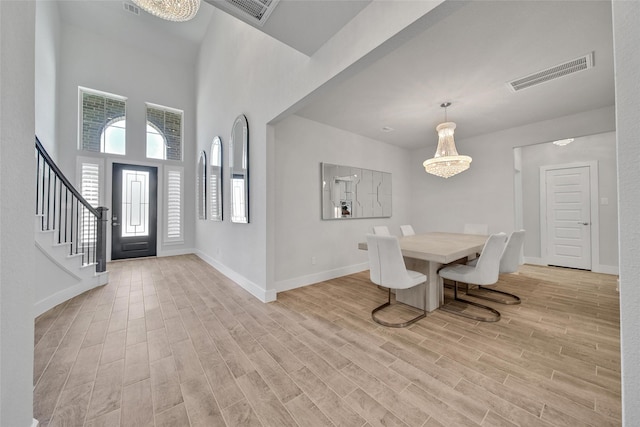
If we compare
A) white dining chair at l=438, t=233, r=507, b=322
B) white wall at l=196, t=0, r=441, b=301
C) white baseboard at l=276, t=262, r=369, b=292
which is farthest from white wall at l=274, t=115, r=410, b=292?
white dining chair at l=438, t=233, r=507, b=322

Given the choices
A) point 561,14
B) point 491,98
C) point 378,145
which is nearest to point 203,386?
point 561,14

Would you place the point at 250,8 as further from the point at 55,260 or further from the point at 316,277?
the point at 55,260

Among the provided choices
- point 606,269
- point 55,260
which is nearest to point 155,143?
point 55,260

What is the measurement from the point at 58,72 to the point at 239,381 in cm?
700

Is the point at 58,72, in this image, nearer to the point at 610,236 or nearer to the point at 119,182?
the point at 119,182

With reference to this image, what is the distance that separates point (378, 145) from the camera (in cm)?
492

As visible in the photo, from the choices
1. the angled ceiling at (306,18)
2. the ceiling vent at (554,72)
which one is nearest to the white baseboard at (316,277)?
the angled ceiling at (306,18)

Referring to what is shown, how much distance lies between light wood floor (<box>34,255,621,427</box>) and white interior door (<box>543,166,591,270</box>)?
76.2 inches

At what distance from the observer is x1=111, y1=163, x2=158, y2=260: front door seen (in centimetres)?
527

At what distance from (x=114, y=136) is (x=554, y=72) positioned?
7899 millimetres

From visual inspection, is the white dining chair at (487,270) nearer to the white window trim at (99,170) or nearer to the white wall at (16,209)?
the white wall at (16,209)

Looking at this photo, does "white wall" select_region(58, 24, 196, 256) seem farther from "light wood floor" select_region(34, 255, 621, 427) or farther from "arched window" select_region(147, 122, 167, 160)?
"light wood floor" select_region(34, 255, 621, 427)

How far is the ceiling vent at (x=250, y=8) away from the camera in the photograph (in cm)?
173

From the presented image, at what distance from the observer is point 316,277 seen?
3.68m
